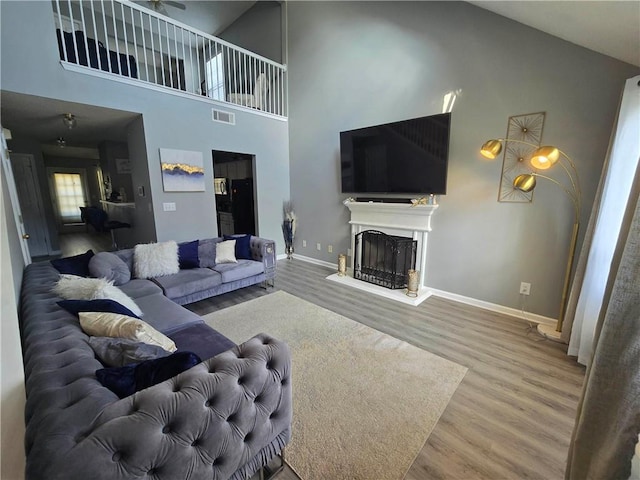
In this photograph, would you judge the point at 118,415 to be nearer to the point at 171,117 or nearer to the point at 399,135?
the point at 399,135

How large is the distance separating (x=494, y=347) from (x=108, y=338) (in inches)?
115

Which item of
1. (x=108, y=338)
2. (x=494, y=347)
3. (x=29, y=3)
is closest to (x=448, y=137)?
(x=494, y=347)

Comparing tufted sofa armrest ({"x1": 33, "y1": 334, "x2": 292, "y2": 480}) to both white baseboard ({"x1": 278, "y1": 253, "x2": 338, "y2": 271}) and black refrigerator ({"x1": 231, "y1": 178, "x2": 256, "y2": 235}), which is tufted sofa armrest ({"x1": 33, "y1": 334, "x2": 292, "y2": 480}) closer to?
white baseboard ({"x1": 278, "y1": 253, "x2": 338, "y2": 271})

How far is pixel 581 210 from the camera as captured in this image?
2.48 metres

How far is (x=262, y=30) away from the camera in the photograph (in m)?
5.41

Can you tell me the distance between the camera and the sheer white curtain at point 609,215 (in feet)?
6.39

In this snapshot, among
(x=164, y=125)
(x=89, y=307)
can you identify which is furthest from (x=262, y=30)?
(x=89, y=307)

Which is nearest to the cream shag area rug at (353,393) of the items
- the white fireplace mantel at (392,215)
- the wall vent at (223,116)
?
the white fireplace mantel at (392,215)

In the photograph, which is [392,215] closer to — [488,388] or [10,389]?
[488,388]

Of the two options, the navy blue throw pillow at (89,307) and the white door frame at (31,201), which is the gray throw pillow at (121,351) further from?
the white door frame at (31,201)

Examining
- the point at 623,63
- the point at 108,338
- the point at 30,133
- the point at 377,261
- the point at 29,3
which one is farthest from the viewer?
the point at 30,133

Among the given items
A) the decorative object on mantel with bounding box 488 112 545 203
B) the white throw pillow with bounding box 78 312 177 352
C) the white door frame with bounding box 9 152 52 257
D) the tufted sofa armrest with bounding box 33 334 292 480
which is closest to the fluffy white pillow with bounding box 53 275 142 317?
the white throw pillow with bounding box 78 312 177 352

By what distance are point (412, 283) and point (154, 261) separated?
10.5ft

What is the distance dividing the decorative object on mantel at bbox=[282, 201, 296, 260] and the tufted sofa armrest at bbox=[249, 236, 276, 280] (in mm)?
1551
